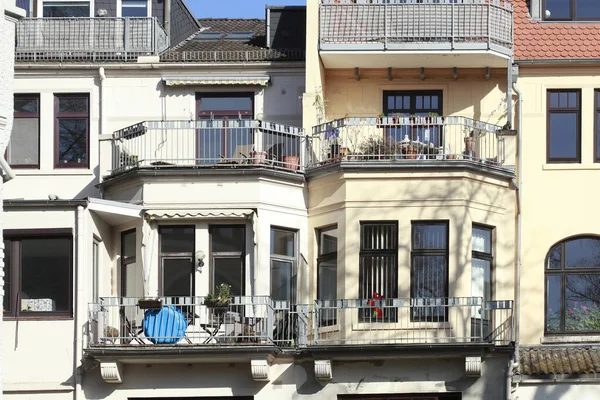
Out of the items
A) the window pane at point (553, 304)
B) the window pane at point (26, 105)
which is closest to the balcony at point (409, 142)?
the window pane at point (553, 304)

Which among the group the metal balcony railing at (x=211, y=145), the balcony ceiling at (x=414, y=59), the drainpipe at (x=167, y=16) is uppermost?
the drainpipe at (x=167, y=16)

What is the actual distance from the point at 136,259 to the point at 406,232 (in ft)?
18.0

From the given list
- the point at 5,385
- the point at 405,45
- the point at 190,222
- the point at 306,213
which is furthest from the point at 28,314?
the point at 405,45

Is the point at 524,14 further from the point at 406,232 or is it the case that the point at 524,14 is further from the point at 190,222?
the point at 190,222

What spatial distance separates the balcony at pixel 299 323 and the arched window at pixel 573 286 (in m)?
1.80

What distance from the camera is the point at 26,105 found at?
3512 centimetres

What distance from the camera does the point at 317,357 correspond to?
3133 centimetres

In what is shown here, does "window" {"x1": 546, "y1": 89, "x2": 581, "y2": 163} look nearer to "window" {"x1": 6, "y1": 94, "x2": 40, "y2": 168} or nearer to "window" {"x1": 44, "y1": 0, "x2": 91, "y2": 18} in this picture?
"window" {"x1": 44, "y1": 0, "x2": 91, "y2": 18}

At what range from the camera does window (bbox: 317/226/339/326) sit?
32.8m

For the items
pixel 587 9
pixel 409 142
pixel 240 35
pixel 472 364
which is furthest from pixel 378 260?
pixel 587 9

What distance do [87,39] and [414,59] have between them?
716cm

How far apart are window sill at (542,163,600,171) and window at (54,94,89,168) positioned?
9.73 m

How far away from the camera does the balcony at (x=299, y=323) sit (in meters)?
31.3

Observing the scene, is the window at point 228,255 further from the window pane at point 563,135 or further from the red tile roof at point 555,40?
the red tile roof at point 555,40
